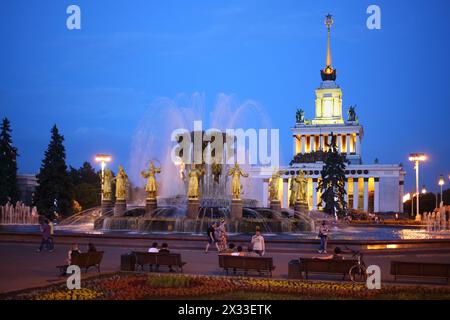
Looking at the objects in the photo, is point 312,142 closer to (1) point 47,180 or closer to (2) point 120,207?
(1) point 47,180

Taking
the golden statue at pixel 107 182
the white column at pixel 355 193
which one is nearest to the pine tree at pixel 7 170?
the golden statue at pixel 107 182

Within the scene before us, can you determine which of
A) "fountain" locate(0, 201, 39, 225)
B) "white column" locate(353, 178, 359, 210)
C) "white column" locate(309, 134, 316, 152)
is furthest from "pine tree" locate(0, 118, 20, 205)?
"white column" locate(309, 134, 316, 152)

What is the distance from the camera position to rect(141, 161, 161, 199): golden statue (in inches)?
1198

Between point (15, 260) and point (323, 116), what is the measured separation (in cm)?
10378

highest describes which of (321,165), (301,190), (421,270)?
(321,165)

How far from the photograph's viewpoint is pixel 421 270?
1381cm

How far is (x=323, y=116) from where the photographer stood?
4606 inches

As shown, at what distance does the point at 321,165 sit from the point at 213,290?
8878 cm

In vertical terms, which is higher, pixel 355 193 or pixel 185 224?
pixel 355 193

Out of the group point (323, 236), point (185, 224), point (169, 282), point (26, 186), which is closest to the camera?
point (169, 282)

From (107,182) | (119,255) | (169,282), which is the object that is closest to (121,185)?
(107,182)

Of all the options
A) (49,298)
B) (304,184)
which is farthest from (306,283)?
(304,184)

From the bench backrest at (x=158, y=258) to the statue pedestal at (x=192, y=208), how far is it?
1261 centimetres
